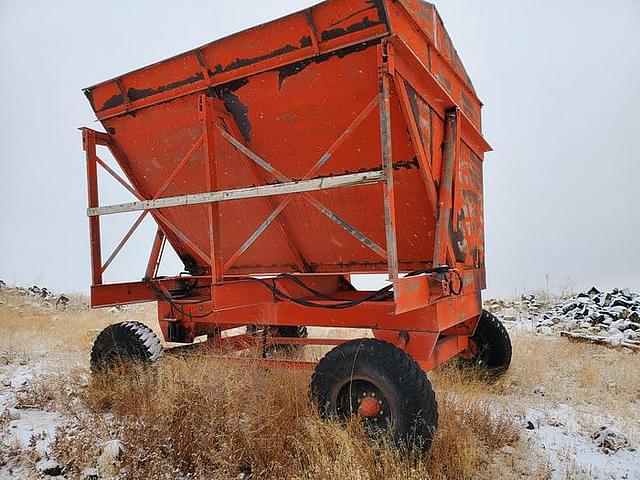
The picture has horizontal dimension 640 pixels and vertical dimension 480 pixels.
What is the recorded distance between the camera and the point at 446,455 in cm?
308

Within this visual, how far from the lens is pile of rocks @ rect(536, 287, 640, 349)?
755 cm

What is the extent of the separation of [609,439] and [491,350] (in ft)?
6.06

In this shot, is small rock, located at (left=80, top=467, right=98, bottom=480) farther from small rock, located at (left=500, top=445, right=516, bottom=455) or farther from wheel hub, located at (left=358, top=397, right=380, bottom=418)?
small rock, located at (left=500, top=445, right=516, bottom=455)

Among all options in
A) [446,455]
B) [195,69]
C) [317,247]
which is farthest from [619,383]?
[195,69]

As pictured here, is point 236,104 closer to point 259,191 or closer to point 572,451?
point 259,191

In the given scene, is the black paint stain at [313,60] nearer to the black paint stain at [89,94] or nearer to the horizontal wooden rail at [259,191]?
the horizontal wooden rail at [259,191]

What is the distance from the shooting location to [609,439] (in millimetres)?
3553

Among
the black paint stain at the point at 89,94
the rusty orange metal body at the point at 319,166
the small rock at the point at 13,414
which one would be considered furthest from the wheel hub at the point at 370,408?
the black paint stain at the point at 89,94

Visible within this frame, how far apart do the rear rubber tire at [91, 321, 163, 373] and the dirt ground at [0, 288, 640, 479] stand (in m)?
0.21

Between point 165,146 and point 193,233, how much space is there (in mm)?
1192

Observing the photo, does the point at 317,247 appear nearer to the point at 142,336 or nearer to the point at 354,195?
the point at 354,195

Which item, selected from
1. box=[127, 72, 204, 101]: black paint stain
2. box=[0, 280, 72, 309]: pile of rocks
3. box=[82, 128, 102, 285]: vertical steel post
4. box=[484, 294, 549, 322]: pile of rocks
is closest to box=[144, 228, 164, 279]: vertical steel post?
box=[82, 128, 102, 285]: vertical steel post

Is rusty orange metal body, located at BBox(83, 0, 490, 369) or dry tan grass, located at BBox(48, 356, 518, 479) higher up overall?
rusty orange metal body, located at BBox(83, 0, 490, 369)

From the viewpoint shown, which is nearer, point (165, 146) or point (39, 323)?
point (165, 146)
